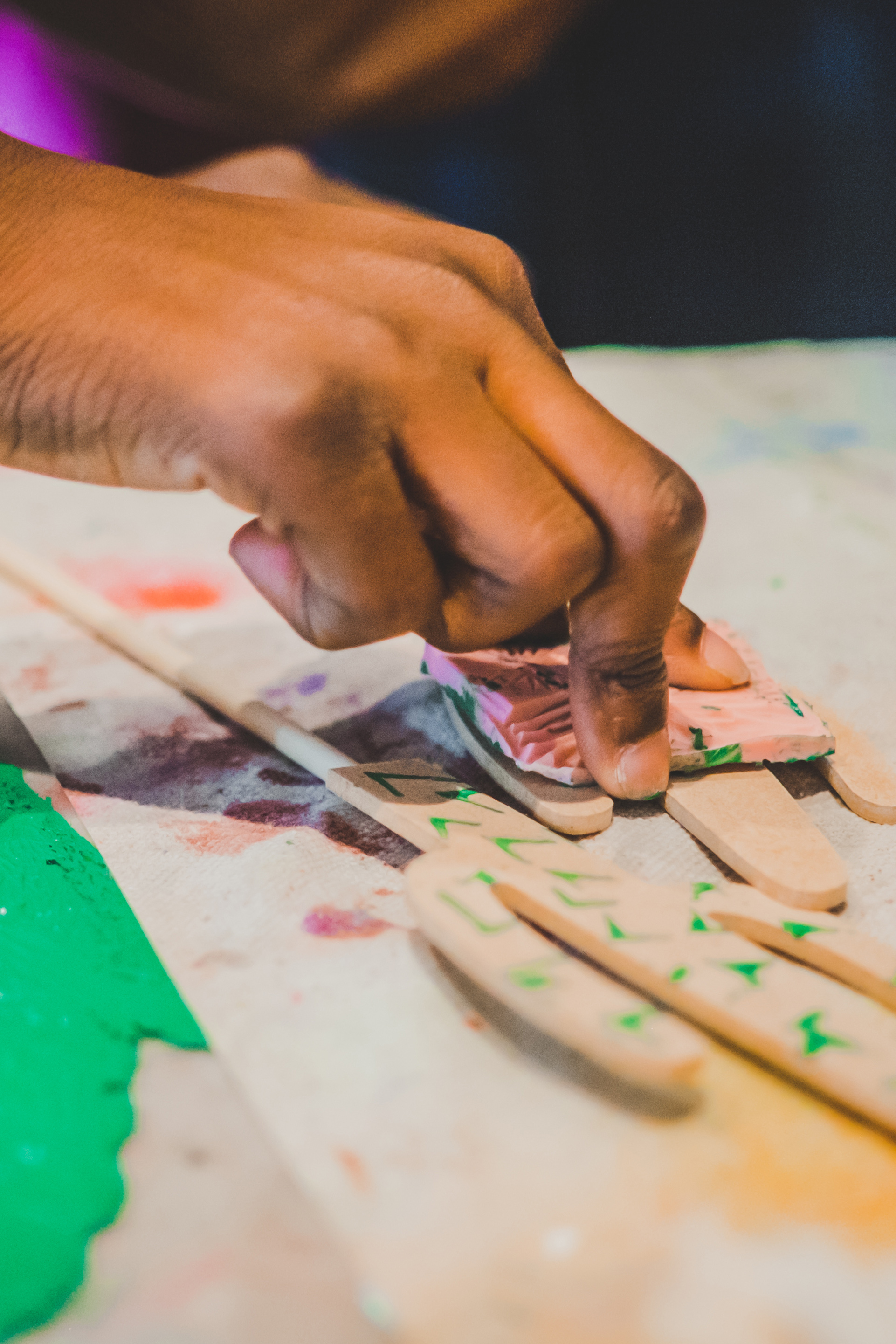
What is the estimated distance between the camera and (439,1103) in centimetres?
52

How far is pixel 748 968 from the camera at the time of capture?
0.57 m

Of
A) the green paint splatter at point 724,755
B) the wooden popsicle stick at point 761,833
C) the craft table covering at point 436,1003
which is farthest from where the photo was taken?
the green paint splatter at point 724,755

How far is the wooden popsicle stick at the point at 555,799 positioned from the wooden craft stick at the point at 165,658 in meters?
0.14

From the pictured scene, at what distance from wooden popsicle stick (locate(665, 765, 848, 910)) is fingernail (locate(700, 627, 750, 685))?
0.34 feet

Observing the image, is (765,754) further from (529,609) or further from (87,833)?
(87,833)

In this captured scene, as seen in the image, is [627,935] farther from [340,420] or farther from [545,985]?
[340,420]

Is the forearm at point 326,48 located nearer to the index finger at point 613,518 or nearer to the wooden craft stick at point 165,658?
the wooden craft stick at point 165,658

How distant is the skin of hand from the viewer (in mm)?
623

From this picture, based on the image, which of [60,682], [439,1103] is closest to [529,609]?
[439,1103]

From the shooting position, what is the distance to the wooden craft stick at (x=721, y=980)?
512 mm

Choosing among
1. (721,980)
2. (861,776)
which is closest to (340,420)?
(721,980)

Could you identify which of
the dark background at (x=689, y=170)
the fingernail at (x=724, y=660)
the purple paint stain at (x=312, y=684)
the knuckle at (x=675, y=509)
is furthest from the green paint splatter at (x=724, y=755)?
the dark background at (x=689, y=170)

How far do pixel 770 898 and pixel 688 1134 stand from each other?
212 millimetres

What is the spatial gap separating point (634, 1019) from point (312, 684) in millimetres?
631
